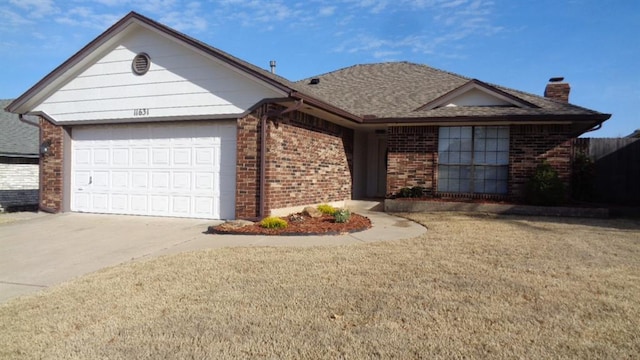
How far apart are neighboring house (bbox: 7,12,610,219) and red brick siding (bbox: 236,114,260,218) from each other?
26 millimetres

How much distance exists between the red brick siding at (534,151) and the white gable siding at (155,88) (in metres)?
7.52

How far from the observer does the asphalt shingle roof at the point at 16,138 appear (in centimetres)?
1727

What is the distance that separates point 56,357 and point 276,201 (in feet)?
22.4

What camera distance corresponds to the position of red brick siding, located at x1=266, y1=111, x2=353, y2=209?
9.87 meters

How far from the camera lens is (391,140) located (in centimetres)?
1342

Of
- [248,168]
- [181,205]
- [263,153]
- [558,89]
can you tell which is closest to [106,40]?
[181,205]

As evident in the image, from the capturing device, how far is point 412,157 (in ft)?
43.5

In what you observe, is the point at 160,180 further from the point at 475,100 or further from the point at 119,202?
the point at 475,100

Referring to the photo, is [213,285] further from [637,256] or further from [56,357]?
[637,256]

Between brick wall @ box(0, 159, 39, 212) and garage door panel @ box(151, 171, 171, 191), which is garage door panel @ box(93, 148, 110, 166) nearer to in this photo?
garage door panel @ box(151, 171, 171, 191)

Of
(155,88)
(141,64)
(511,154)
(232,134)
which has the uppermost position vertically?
(141,64)

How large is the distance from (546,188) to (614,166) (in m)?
5.11

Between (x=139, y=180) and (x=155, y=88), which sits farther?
(x=139, y=180)

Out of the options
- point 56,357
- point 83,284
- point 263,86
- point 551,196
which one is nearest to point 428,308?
point 56,357
